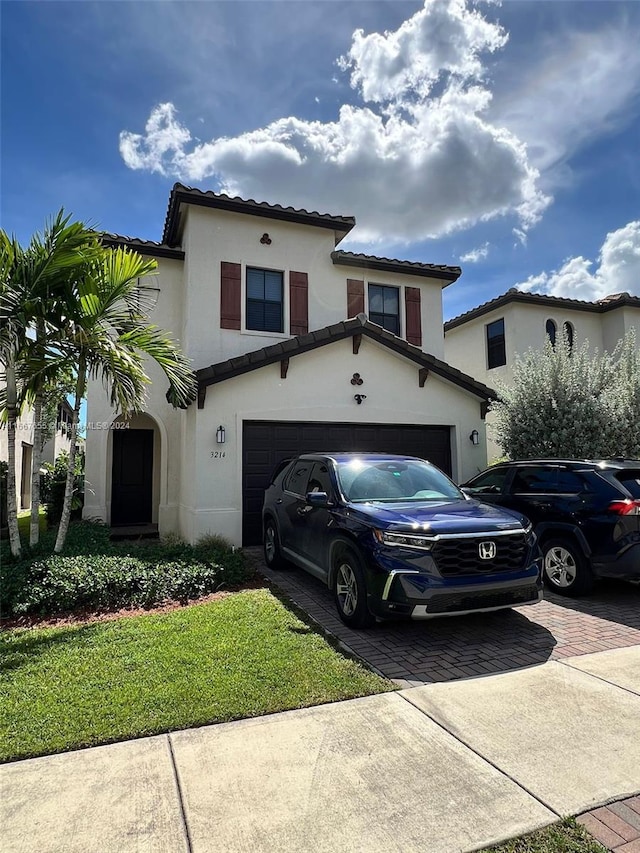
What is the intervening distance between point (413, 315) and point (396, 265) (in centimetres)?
145

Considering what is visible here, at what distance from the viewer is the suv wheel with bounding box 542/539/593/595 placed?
650 cm

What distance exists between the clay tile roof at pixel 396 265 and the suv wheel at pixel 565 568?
910 cm

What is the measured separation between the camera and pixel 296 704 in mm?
3754

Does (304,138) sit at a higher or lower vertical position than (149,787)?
higher

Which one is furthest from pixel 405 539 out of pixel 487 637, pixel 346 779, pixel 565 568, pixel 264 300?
pixel 264 300

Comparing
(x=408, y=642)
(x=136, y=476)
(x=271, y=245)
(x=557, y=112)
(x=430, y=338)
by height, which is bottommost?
(x=408, y=642)

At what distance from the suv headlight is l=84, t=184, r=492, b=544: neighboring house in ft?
18.4

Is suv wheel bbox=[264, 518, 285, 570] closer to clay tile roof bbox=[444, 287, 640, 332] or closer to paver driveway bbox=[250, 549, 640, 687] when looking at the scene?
paver driveway bbox=[250, 549, 640, 687]

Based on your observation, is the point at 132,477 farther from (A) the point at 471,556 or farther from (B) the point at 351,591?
(A) the point at 471,556

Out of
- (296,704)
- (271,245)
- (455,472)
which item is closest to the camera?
(296,704)

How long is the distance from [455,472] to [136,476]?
849 cm

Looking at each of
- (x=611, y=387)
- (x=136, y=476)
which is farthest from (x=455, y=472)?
(x=136, y=476)

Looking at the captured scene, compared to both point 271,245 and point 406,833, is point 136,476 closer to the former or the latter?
point 271,245

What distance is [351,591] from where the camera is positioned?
5.45 m
